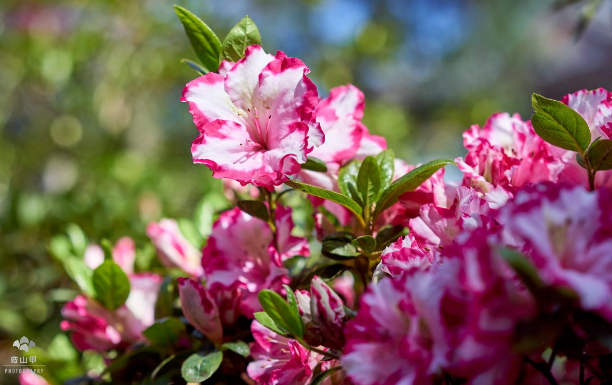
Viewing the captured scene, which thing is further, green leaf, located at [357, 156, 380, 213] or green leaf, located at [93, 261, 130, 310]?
green leaf, located at [93, 261, 130, 310]

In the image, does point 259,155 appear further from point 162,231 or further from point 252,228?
point 162,231

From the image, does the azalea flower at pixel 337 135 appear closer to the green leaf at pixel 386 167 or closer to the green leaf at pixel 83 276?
the green leaf at pixel 386 167

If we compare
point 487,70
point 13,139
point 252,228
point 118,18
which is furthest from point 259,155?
point 487,70

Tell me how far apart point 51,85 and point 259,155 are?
8.43 ft

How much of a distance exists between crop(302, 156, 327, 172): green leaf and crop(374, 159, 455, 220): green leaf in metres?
0.07

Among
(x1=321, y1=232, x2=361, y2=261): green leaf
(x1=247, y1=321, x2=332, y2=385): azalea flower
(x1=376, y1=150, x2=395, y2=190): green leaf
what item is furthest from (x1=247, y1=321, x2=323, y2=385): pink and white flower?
(x1=376, y1=150, x2=395, y2=190): green leaf

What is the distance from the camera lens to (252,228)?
627 mm

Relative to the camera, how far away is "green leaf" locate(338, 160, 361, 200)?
58 centimetres

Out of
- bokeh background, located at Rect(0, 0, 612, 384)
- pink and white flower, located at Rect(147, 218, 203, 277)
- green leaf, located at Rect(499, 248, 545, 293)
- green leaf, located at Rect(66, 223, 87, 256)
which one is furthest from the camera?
bokeh background, located at Rect(0, 0, 612, 384)

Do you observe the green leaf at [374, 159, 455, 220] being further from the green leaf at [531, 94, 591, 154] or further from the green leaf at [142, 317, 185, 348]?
the green leaf at [142, 317, 185, 348]

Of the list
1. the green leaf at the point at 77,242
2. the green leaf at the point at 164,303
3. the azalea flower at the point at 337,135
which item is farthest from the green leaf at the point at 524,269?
the green leaf at the point at 77,242

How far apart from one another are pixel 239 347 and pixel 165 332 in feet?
0.37

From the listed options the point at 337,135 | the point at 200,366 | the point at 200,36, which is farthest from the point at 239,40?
the point at 200,366

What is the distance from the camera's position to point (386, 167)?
595 mm
